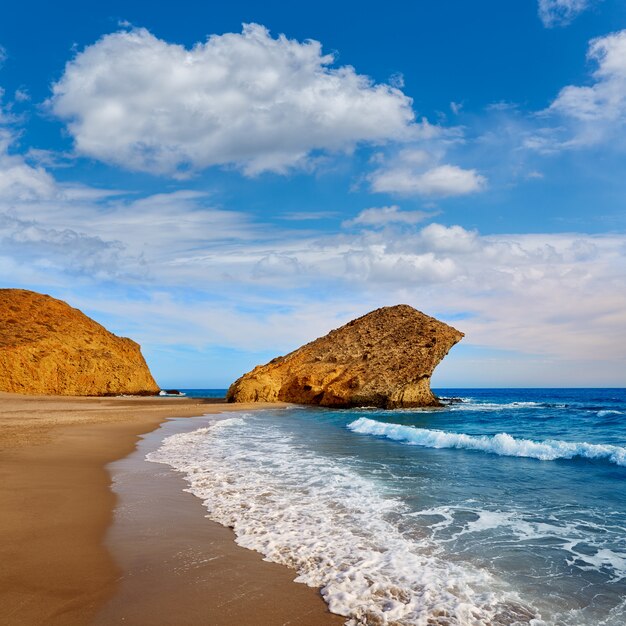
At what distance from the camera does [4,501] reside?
7.09 meters

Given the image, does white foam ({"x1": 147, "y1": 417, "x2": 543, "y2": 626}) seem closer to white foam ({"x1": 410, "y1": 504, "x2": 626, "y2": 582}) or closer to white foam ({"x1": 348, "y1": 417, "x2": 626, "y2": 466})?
white foam ({"x1": 410, "y1": 504, "x2": 626, "y2": 582})

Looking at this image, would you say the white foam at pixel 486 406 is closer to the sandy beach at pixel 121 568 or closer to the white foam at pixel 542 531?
the white foam at pixel 542 531

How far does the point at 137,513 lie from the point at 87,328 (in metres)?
55.0

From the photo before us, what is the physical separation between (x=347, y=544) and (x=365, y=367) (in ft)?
124

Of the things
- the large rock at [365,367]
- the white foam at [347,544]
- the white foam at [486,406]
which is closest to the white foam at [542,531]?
the white foam at [347,544]

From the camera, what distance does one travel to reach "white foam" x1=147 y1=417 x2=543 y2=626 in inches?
170

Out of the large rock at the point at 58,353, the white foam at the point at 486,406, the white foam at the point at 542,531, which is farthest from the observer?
the large rock at the point at 58,353

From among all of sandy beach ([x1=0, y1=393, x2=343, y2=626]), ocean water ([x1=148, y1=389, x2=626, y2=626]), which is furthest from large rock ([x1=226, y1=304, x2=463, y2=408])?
sandy beach ([x1=0, y1=393, x2=343, y2=626])

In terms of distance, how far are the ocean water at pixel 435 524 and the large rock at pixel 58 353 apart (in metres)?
37.4

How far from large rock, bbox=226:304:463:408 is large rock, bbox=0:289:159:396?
16.5 metres

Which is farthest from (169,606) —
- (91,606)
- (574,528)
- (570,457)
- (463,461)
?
(570,457)

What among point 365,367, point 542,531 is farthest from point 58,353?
point 542,531

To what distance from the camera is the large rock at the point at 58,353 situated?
148 feet

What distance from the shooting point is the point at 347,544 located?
598 cm
